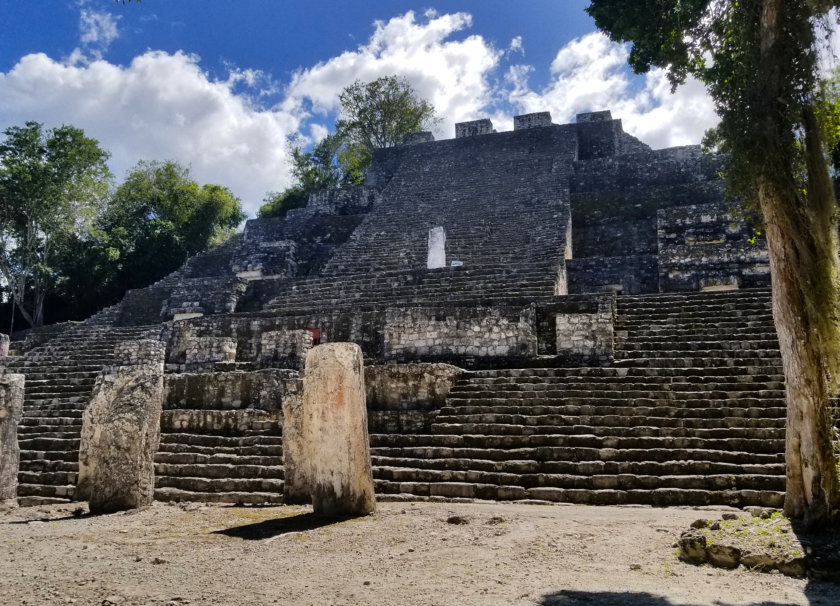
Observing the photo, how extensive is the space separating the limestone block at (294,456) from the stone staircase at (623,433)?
906mm

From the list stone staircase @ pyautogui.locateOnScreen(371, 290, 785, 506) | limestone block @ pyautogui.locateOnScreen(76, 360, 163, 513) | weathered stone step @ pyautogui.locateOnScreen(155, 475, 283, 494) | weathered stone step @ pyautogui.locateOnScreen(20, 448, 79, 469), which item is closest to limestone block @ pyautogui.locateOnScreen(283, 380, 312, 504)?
weathered stone step @ pyautogui.locateOnScreen(155, 475, 283, 494)

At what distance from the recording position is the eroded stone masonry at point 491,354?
22.6 feet

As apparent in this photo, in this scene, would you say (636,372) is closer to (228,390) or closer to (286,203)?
(228,390)

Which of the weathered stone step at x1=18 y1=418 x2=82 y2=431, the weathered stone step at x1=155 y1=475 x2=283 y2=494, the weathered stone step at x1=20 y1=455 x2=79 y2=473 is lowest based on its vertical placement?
the weathered stone step at x1=155 y1=475 x2=283 y2=494

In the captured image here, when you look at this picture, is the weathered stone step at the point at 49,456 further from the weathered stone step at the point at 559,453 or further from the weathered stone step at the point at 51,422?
the weathered stone step at the point at 559,453

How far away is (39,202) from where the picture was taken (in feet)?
68.7

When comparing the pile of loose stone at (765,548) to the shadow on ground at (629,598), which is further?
the pile of loose stone at (765,548)

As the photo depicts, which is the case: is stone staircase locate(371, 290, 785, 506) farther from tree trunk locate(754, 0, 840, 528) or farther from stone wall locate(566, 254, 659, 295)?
stone wall locate(566, 254, 659, 295)

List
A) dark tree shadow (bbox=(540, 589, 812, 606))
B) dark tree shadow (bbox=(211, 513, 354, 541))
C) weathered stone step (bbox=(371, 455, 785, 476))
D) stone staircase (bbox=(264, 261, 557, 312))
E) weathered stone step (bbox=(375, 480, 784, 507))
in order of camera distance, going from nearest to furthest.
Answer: dark tree shadow (bbox=(540, 589, 812, 606))
dark tree shadow (bbox=(211, 513, 354, 541))
weathered stone step (bbox=(375, 480, 784, 507))
weathered stone step (bbox=(371, 455, 785, 476))
stone staircase (bbox=(264, 261, 557, 312))

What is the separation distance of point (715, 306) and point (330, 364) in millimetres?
7769

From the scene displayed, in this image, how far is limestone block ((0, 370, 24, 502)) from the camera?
22.6 feet

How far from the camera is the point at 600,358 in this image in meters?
9.82

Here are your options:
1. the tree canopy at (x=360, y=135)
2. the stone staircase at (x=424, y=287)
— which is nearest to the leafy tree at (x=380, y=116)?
the tree canopy at (x=360, y=135)

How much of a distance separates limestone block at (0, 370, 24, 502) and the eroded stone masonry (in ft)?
3.51
